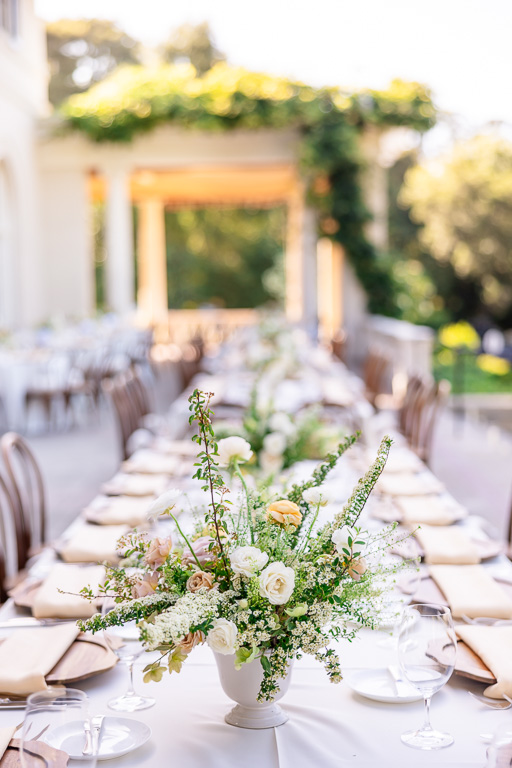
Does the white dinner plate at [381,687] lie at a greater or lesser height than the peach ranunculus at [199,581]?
lesser

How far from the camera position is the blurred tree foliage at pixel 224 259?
25781mm

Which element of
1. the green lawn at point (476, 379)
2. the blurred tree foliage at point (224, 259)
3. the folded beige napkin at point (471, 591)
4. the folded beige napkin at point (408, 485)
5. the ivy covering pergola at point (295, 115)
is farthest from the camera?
the blurred tree foliage at point (224, 259)

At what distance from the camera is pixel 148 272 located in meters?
18.8

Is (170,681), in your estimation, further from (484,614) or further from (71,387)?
(71,387)

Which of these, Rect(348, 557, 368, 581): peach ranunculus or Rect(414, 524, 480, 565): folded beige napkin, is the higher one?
Rect(348, 557, 368, 581): peach ranunculus

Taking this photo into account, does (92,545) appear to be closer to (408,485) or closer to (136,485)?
(136,485)

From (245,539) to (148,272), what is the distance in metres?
17.4

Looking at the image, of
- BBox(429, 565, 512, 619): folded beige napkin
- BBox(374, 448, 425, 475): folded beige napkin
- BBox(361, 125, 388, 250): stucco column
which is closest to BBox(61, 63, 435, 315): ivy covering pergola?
BBox(361, 125, 388, 250): stucco column

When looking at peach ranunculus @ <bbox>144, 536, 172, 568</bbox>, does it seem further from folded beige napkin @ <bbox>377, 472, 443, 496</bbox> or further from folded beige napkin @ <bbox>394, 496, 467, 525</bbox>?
folded beige napkin @ <bbox>377, 472, 443, 496</bbox>

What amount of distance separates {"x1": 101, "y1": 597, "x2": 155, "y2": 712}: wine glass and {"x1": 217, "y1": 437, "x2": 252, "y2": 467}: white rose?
0.42 m

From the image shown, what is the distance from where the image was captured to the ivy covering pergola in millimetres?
13680

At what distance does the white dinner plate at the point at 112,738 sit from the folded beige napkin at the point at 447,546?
1.03m

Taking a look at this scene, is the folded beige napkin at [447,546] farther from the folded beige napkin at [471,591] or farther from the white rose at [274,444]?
the white rose at [274,444]

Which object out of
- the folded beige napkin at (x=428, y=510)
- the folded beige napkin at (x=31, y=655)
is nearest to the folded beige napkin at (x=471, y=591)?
the folded beige napkin at (x=428, y=510)
